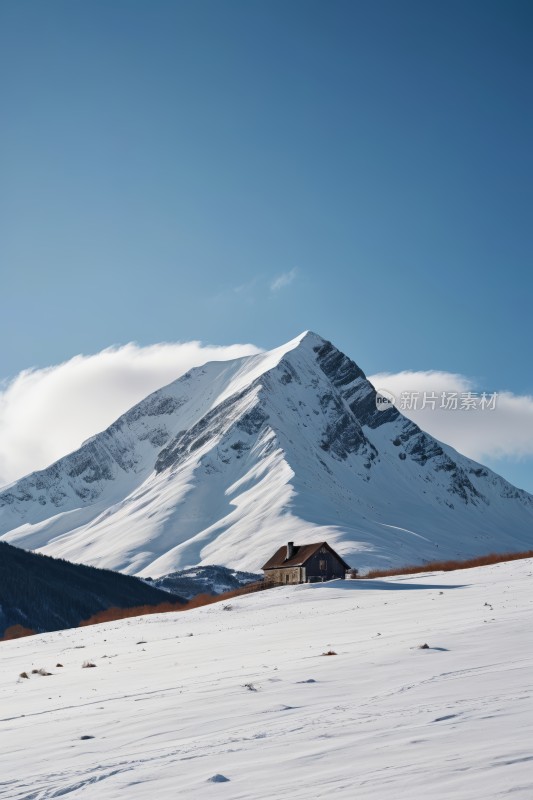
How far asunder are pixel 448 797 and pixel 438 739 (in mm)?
2219

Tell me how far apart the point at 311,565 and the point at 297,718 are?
74019 mm

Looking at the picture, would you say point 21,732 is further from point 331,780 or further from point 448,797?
point 448,797

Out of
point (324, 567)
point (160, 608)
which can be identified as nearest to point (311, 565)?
point (324, 567)

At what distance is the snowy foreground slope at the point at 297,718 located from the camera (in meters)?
9.19

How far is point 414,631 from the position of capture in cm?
2230

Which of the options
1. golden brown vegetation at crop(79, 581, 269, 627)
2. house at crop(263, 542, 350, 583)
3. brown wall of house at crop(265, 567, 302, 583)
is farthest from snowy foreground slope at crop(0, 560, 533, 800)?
brown wall of house at crop(265, 567, 302, 583)

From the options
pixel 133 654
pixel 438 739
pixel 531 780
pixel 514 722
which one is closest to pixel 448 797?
pixel 531 780

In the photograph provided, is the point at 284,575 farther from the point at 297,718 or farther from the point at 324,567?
the point at 297,718

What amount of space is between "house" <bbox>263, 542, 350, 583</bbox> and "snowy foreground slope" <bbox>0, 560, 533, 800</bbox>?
193 feet

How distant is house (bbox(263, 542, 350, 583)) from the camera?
85.0 metres

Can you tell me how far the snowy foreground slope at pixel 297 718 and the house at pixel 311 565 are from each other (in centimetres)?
5891

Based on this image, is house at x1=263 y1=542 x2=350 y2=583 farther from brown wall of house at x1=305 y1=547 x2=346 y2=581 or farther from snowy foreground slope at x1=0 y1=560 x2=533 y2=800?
snowy foreground slope at x1=0 y1=560 x2=533 y2=800

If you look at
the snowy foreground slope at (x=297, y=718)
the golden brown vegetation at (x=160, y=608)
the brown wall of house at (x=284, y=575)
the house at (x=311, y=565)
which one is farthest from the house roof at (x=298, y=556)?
the snowy foreground slope at (x=297, y=718)

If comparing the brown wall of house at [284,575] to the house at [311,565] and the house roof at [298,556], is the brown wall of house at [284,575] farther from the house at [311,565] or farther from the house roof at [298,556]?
the house roof at [298,556]
